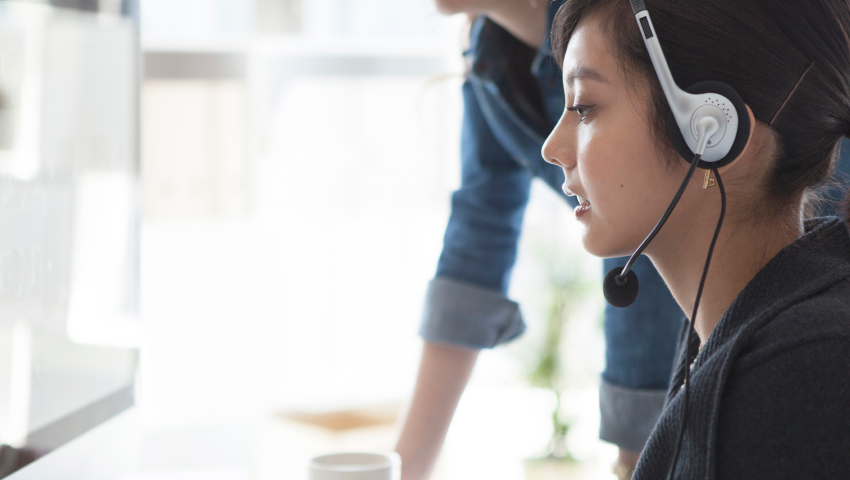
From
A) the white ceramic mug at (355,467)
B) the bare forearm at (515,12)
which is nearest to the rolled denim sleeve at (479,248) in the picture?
the bare forearm at (515,12)

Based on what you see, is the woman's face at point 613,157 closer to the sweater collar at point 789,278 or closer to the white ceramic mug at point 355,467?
the sweater collar at point 789,278

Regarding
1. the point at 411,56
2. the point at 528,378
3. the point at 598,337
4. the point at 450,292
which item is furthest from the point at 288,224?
the point at 450,292

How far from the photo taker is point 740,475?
1.64 ft

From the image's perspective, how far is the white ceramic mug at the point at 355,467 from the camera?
0.68 meters

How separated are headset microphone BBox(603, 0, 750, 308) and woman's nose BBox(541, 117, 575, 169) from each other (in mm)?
108

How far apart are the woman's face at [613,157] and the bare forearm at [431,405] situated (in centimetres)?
38

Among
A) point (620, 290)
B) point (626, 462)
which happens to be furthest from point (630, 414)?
point (620, 290)

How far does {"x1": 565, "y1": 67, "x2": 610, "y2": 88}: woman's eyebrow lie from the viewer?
0.66 meters

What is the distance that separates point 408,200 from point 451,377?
174 cm

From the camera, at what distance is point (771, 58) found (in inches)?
23.5

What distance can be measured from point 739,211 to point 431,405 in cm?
49

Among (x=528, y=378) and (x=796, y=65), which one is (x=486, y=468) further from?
(x=796, y=65)

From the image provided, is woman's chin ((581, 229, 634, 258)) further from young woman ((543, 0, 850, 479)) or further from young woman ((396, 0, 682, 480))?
young woman ((396, 0, 682, 480))

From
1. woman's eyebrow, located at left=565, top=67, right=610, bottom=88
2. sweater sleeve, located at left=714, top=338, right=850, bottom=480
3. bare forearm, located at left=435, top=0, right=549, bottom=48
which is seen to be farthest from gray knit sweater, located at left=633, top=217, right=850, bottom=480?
bare forearm, located at left=435, top=0, right=549, bottom=48
